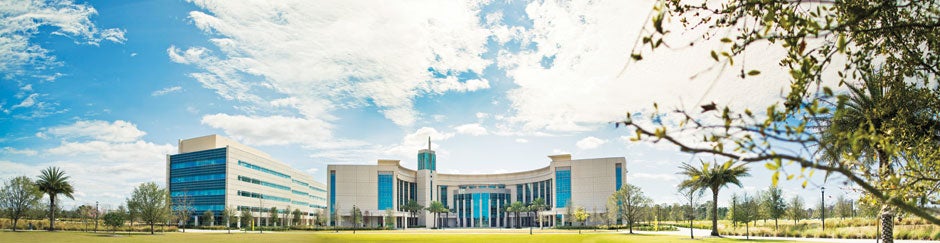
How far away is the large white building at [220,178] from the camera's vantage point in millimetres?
114250

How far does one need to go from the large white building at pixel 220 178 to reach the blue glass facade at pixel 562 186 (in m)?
56.0

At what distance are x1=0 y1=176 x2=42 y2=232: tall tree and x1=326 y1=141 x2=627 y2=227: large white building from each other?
51276 mm

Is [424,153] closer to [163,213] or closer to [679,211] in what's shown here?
[679,211]

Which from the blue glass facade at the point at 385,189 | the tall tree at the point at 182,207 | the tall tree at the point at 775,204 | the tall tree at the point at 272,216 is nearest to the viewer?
the tall tree at the point at 775,204

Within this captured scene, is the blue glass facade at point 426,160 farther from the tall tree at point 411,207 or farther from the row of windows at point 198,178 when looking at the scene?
the row of windows at point 198,178

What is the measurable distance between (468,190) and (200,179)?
60.4m

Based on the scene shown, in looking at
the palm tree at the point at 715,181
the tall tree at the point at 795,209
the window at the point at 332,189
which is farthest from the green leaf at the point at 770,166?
the window at the point at 332,189

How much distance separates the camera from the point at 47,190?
8275cm

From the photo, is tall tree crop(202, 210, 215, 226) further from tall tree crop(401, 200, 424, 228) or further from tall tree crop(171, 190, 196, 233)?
tall tree crop(401, 200, 424, 228)

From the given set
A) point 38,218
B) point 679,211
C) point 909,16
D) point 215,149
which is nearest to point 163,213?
point 38,218

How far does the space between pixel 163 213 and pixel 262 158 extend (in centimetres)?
5819

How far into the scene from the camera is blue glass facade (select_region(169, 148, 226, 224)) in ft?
375

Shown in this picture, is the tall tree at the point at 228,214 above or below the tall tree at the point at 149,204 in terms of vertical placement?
below

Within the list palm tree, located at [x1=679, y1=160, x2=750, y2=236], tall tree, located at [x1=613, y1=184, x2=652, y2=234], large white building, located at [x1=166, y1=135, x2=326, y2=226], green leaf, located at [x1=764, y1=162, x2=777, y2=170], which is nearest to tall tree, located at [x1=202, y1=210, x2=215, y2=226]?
large white building, located at [x1=166, y1=135, x2=326, y2=226]
